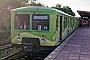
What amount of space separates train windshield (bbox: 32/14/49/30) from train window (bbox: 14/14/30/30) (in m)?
0.32

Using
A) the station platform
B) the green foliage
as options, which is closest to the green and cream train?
the station platform

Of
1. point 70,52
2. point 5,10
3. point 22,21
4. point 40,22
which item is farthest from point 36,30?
point 5,10

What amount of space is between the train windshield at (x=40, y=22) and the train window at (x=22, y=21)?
317 mm

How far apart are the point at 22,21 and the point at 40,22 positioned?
0.93m

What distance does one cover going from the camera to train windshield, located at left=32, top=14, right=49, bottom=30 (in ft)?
39.1

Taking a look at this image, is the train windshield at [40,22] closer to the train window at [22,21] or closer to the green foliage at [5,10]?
the train window at [22,21]

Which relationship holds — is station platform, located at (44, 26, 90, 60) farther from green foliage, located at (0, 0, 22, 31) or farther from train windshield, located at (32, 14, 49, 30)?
green foliage, located at (0, 0, 22, 31)

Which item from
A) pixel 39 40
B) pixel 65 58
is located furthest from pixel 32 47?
pixel 65 58

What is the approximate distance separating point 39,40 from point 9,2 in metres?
18.4

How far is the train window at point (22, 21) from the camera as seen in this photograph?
12.1m

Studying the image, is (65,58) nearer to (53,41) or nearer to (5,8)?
(53,41)

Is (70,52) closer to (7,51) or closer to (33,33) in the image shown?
(33,33)

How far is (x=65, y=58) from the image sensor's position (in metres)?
10.0

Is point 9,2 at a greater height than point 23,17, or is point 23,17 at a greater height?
point 9,2
